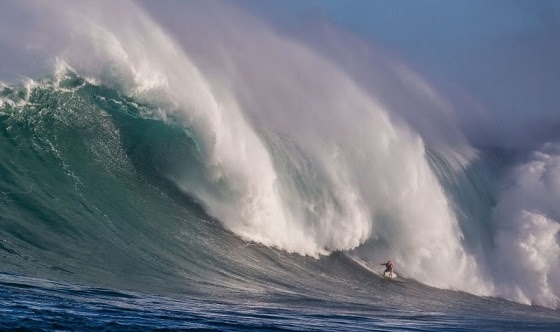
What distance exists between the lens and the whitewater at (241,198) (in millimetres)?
9188

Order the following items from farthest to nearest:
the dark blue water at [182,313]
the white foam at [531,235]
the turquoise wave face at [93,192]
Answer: the white foam at [531,235] → the turquoise wave face at [93,192] → the dark blue water at [182,313]

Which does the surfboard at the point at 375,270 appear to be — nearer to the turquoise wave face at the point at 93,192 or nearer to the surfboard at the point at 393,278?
the surfboard at the point at 393,278

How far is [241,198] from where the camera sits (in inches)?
606

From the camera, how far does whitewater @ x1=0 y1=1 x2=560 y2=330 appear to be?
919cm

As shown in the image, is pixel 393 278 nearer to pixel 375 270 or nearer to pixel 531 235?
pixel 375 270

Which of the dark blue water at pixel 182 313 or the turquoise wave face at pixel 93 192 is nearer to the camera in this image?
the dark blue water at pixel 182 313

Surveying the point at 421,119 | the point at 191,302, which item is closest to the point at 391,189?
the point at 421,119

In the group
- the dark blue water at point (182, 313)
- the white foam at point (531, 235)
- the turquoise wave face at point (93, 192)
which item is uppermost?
the white foam at point (531, 235)

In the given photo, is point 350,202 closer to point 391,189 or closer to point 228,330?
point 391,189

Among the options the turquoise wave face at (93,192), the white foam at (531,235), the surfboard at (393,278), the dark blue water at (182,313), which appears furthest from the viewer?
the white foam at (531,235)

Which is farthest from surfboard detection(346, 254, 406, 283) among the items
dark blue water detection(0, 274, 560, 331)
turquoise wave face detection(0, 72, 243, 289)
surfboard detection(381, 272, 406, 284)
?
dark blue water detection(0, 274, 560, 331)

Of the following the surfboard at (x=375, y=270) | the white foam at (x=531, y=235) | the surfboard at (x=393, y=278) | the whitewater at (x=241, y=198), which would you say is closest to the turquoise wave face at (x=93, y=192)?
the whitewater at (x=241, y=198)

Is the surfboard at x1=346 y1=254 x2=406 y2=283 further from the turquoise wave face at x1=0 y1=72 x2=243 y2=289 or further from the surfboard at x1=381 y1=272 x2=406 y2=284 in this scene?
the turquoise wave face at x1=0 y1=72 x2=243 y2=289

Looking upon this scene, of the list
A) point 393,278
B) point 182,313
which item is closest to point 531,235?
point 393,278
